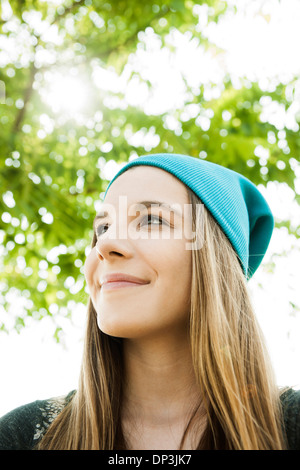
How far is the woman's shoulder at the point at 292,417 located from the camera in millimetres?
1354

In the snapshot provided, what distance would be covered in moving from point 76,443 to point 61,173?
6.89ft

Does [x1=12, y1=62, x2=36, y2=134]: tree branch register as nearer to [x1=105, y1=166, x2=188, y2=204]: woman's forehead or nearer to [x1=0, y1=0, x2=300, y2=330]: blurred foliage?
[x1=0, y1=0, x2=300, y2=330]: blurred foliage

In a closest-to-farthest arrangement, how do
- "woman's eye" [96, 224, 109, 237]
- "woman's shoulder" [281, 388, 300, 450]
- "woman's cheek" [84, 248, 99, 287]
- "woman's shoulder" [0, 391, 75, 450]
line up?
1. "woman's shoulder" [281, 388, 300, 450]
2. "woman's shoulder" [0, 391, 75, 450]
3. "woman's cheek" [84, 248, 99, 287]
4. "woman's eye" [96, 224, 109, 237]

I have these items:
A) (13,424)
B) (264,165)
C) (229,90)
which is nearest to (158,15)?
(229,90)

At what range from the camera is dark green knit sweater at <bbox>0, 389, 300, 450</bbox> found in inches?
54.8

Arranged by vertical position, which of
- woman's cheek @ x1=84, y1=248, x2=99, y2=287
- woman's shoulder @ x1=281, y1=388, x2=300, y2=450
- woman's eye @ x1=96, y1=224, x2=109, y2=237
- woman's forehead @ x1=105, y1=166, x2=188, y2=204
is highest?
woman's forehead @ x1=105, y1=166, x2=188, y2=204

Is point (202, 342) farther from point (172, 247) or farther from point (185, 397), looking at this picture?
point (172, 247)

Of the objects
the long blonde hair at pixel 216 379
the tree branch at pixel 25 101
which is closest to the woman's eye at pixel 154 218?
the long blonde hair at pixel 216 379

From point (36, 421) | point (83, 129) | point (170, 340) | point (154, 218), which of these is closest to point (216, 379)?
point (170, 340)

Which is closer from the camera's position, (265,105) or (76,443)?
(76,443)

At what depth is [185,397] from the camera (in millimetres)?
1591

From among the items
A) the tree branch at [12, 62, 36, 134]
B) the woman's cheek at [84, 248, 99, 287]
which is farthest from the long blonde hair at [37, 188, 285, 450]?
the tree branch at [12, 62, 36, 134]

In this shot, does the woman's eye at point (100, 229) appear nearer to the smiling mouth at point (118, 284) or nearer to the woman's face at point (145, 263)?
the woman's face at point (145, 263)
